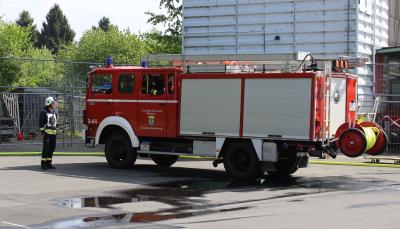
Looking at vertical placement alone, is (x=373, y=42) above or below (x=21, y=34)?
below

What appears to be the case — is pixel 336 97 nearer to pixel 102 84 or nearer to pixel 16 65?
pixel 102 84

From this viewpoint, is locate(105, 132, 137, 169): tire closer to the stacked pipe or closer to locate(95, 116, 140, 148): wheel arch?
locate(95, 116, 140, 148): wheel arch

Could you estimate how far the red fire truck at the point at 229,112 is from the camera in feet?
42.8

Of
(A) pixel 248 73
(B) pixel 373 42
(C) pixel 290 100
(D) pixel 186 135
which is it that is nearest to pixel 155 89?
(D) pixel 186 135

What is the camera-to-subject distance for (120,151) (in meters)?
15.5

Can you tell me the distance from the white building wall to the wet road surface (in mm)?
4799

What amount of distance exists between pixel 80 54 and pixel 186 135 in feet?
143

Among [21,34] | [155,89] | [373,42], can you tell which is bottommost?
[155,89]

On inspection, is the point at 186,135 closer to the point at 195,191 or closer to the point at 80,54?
the point at 195,191

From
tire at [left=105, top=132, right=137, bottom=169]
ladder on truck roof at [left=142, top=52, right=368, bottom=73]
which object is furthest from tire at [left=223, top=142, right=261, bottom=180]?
tire at [left=105, top=132, right=137, bottom=169]

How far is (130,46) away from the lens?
179 feet

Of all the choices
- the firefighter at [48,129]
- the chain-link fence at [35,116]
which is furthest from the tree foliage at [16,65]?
the firefighter at [48,129]

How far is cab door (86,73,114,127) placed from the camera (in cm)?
1545

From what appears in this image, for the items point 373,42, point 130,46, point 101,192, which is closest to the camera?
point 101,192
